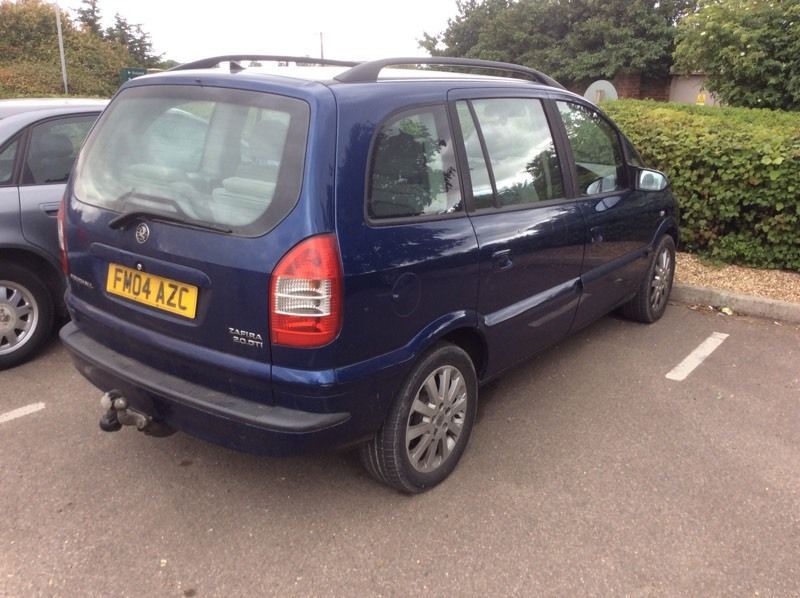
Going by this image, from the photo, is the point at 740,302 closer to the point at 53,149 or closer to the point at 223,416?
the point at 223,416

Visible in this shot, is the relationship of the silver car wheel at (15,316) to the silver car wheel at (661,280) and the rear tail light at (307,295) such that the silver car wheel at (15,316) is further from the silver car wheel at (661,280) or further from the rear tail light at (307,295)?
the silver car wheel at (661,280)

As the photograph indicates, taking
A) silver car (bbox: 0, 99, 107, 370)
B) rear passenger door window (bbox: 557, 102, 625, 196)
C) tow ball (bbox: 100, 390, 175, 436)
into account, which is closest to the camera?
tow ball (bbox: 100, 390, 175, 436)

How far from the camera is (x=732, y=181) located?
5906 millimetres

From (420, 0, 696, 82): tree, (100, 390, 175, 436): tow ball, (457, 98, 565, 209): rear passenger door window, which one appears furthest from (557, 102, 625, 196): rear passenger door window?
(420, 0, 696, 82): tree

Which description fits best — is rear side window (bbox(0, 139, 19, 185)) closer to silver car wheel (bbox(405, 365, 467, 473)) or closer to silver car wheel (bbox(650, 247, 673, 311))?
silver car wheel (bbox(405, 365, 467, 473))

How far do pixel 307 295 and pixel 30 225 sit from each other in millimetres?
2703

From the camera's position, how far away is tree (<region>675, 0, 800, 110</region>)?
8.38m

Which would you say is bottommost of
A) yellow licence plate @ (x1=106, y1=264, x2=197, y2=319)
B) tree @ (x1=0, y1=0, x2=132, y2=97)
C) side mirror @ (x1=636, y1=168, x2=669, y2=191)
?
yellow licence plate @ (x1=106, y1=264, x2=197, y2=319)

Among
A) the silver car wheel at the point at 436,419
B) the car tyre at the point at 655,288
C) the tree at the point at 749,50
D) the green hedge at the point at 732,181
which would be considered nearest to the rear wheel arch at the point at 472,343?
the silver car wheel at the point at 436,419

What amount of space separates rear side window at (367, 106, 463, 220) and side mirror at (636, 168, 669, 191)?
202 centimetres

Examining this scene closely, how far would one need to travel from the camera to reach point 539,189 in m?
3.55

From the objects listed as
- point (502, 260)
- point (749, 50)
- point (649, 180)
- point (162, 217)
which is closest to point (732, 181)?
point (649, 180)

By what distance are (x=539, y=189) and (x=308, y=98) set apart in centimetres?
153

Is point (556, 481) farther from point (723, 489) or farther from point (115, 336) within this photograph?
point (115, 336)
